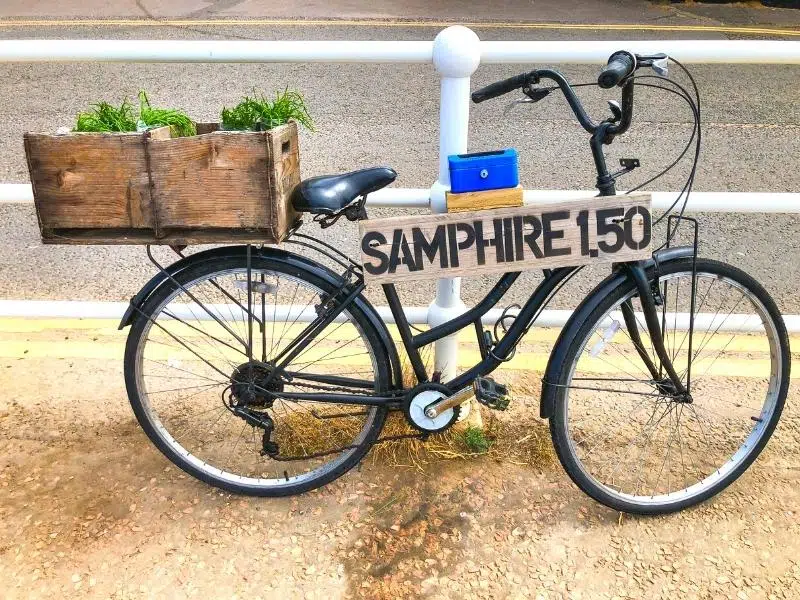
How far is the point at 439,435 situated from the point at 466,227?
0.99m

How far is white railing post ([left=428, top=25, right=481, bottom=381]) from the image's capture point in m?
2.21

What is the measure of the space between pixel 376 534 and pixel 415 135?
4586 millimetres

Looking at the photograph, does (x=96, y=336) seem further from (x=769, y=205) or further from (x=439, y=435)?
(x=769, y=205)

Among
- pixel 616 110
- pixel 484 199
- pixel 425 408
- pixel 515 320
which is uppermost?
pixel 616 110

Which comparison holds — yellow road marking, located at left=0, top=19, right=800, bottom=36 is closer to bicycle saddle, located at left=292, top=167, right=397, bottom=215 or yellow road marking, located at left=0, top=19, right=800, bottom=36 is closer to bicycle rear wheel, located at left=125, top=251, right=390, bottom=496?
bicycle rear wheel, located at left=125, top=251, right=390, bottom=496

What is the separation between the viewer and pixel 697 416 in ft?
9.15

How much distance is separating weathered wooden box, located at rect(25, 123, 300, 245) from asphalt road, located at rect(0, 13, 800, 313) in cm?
190

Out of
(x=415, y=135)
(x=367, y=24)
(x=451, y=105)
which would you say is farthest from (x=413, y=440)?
(x=367, y=24)

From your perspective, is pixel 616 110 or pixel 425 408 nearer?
pixel 616 110

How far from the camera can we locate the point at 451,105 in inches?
90.4

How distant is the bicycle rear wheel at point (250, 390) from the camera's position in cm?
232

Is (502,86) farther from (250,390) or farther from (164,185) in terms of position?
(250,390)

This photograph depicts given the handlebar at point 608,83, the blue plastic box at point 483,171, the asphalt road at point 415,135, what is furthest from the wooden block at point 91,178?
the asphalt road at point 415,135

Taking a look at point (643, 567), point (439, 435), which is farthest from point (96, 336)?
point (643, 567)
